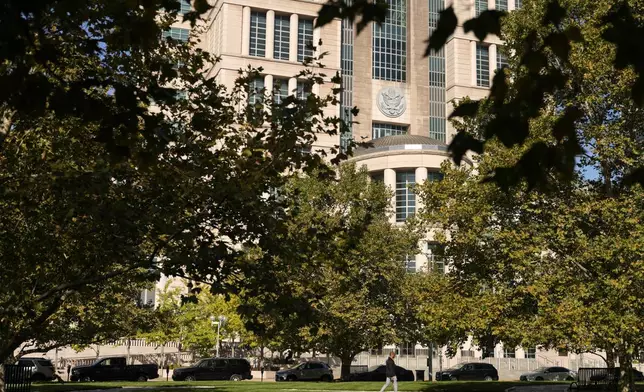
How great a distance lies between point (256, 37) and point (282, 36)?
2.57 meters

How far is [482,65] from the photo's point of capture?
268 ft

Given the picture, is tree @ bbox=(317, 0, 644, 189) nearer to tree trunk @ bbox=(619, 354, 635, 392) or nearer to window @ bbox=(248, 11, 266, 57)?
tree trunk @ bbox=(619, 354, 635, 392)

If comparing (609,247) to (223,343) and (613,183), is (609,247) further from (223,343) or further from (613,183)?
(223,343)

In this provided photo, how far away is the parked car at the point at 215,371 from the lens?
4309 centimetres

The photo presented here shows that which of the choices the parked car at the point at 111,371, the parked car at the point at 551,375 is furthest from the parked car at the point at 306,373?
the parked car at the point at 551,375

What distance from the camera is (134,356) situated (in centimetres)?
5631

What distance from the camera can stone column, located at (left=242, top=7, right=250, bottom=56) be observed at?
246 feet

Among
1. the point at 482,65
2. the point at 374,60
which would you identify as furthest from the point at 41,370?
the point at 482,65

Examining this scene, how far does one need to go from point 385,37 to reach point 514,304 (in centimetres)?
5995

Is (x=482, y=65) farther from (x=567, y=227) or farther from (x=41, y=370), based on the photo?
(x=567, y=227)

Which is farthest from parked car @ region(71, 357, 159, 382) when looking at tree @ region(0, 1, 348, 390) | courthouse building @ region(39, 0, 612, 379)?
courthouse building @ region(39, 0, 612, 379)

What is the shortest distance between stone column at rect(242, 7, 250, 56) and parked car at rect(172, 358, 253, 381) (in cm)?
3807

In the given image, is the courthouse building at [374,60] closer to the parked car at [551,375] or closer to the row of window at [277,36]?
the row of window at [277,36]

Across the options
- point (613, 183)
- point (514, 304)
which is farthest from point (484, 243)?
point (613, 183)
